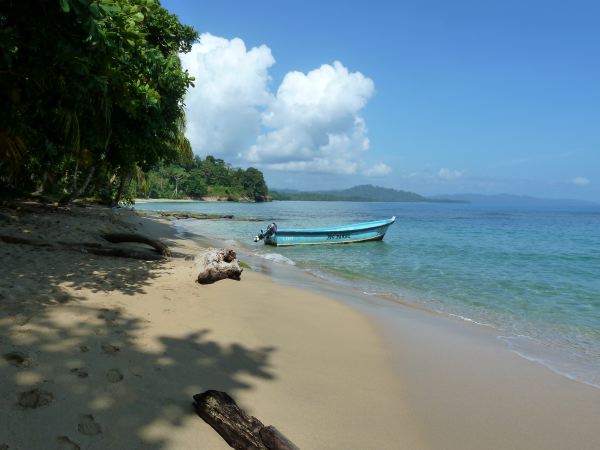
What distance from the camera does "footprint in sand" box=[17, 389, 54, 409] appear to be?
2479mm

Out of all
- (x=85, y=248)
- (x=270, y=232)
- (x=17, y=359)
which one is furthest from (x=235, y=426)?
(x=270, y=232)

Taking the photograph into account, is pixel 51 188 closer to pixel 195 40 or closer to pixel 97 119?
pixel 195 40

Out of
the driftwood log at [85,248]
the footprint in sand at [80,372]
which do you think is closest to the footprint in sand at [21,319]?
the footprint in sand at [80,372]

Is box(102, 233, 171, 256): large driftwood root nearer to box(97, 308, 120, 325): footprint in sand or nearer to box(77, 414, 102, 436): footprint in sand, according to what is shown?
box(97, 308, 120, 325): footprint in sand

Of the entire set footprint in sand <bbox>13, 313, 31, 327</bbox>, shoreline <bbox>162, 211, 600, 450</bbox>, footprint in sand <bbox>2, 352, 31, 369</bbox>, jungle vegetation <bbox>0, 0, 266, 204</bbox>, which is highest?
jungle vegetation <bbox>0, 0, 266, 204</bbox>

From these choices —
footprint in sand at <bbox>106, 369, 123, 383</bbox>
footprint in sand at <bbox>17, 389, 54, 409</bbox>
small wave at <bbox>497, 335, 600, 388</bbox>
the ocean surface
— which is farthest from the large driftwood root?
small wave at <bbox>497, 335, 600, 388</bbox>

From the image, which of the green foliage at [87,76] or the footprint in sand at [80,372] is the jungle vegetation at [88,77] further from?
the footprint in sand at [80,372]

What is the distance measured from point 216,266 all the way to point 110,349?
154 inches

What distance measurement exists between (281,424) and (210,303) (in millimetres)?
3154

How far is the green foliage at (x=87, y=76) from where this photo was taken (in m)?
4.52

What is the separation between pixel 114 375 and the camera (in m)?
3.07

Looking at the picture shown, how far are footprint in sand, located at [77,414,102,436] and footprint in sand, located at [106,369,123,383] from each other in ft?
1.54

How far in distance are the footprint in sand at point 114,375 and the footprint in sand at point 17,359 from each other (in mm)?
564

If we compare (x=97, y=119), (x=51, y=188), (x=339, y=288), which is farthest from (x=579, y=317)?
(x=51, y=188)
